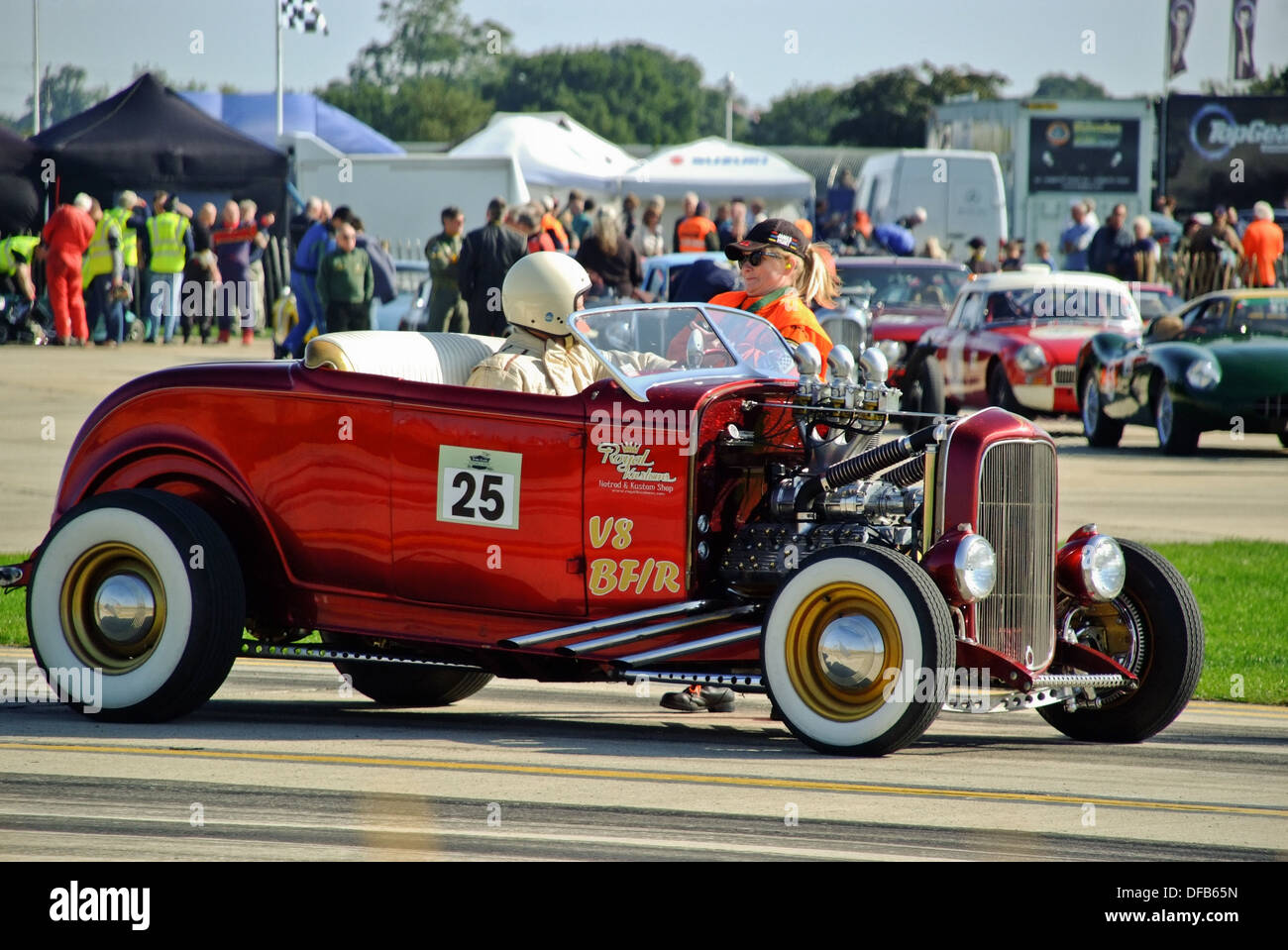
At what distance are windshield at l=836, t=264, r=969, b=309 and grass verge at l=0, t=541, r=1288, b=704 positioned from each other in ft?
36.3

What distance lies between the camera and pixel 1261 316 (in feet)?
59.7

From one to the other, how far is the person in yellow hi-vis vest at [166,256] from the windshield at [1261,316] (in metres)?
16.1

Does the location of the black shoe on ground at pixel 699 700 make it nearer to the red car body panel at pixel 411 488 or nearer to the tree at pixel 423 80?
the red car body panel at pixel 411 488

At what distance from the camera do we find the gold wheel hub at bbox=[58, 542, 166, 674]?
22.8 ft

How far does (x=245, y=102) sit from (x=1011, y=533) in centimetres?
4502

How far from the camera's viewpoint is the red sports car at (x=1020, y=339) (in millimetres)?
19234

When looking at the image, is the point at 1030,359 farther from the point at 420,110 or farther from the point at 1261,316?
the point at 420,110

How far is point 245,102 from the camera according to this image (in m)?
49.0

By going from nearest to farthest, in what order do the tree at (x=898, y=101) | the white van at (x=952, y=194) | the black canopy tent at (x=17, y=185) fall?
the black canopy tent at (x=17, y=185) < the white van at (x=952, y=194) < the tree at (x=898, y=101)

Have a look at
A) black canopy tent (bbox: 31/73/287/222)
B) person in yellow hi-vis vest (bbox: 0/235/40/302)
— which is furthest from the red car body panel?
black canopy tent (bbox: 31/73/287/222)

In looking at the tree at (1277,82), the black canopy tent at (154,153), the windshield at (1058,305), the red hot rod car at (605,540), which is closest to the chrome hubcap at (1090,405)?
the windshield at (1058,305)

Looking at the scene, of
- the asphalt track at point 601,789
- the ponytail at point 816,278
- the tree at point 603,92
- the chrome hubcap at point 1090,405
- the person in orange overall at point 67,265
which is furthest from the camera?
the tree at point 603,92
